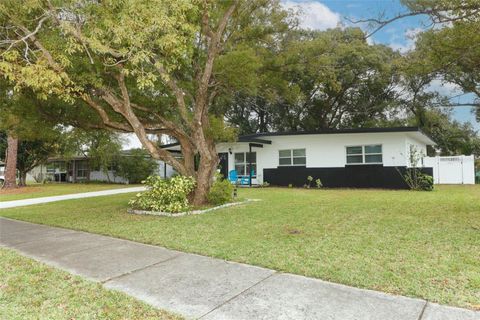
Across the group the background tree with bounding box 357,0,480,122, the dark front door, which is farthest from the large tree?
the dark front door

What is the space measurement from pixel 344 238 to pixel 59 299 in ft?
13.5

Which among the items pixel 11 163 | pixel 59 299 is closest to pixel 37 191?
pixel 11 163

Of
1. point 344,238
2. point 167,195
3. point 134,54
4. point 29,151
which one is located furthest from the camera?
point 29,151

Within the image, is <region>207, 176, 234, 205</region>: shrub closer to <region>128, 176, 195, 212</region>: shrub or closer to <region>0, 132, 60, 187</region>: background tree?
<region>128, 176, 195, 212</region>: shrub

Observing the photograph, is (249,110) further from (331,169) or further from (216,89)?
(216,89)

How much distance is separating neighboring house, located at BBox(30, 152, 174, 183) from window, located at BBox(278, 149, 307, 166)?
10.9 metres

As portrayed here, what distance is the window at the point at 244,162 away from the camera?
63.8 ft

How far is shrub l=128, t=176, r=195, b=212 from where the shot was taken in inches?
→ 358

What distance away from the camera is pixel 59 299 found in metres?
3.44

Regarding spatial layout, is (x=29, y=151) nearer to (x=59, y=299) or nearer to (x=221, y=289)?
(x=59, y=299)

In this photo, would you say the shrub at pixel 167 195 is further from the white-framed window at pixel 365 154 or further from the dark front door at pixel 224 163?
the dark front door at pixel 224 163

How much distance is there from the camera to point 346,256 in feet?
14.8

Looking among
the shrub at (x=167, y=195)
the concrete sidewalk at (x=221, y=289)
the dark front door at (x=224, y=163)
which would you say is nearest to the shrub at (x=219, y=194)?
the shrub at (x=167, y=195)

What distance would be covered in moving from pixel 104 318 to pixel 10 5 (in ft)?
23.5
